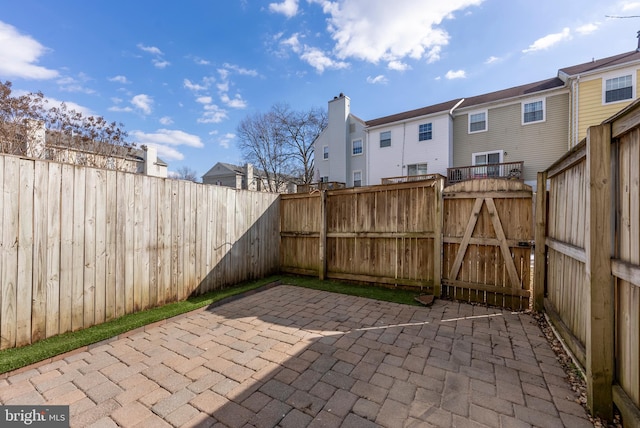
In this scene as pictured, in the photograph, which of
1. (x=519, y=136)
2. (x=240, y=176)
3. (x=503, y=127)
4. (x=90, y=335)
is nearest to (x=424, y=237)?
(x=90, y=335)

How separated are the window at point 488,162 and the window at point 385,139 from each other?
4892mm

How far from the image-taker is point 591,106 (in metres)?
11.0

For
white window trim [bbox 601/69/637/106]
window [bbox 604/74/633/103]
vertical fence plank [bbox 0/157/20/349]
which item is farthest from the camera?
window [bbox 604/74/633/103]

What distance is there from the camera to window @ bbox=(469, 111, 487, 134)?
45.1 feet

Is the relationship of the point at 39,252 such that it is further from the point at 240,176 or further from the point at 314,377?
the point at 240,176

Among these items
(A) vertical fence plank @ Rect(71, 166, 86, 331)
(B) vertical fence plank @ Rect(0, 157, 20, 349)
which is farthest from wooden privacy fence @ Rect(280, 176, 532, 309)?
(B) vertical fence plank @ Rect(0, 157, 20, 349)

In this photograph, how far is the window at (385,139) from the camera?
52.9 feet

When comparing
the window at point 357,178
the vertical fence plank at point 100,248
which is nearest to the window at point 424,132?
the window at point 357,178

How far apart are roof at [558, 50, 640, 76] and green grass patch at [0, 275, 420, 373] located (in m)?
14.1

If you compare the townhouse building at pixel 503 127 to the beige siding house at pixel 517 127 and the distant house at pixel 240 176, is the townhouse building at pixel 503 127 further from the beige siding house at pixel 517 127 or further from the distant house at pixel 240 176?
the distant house at pixel 240 176

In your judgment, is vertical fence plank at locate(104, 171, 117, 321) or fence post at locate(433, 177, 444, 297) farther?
fence post at locate(433, 177, 444, 297)

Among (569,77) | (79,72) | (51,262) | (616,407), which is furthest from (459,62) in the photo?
(79,72)

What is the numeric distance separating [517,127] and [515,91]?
7.67 ft

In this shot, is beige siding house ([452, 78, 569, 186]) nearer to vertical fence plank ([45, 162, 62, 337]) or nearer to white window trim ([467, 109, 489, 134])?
white window trim ([467, 109, 489, 134])
